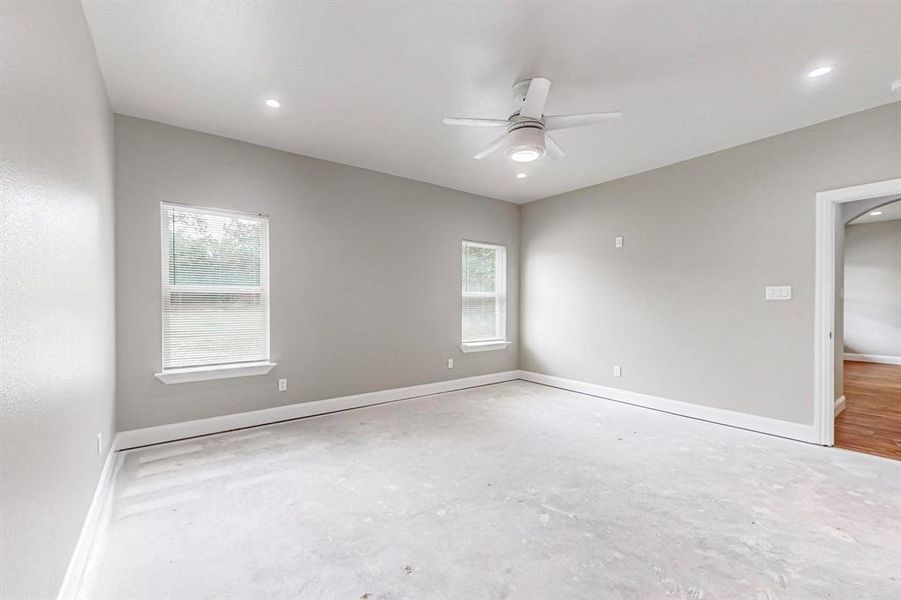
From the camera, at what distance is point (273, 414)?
3.85 meters

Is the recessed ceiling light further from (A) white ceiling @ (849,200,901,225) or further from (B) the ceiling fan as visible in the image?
(A) white ceiling @ (849,200,901,225)

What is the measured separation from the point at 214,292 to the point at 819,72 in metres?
4.97

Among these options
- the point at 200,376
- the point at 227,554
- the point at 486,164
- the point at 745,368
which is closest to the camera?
the point at 227,554

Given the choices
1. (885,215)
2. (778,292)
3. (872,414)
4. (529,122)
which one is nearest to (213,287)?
(529,122)

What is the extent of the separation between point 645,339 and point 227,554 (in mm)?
4370

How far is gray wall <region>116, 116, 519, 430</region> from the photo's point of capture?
3.25 meters

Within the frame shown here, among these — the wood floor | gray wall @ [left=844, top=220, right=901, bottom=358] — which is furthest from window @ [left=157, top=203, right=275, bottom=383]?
gray wall @ [left=844, top=220, right=901, bottom=358]

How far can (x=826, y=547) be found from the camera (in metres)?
1.94

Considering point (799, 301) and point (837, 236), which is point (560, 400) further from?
point (837, 236)

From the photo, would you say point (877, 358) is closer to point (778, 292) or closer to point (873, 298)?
point (873, 298)

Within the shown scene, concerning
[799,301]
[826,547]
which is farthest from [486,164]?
[826,547]

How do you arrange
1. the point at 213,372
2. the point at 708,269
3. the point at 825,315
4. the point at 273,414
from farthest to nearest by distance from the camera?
the point at 708,269
the point at 273,414
the point at 213,372
the point at 825,315

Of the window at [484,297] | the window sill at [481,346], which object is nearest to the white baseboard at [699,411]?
the window sill at [481,346]

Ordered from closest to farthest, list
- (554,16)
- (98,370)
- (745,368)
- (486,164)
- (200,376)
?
(554,16) < (98,370) < (200,376) < (745,368) < (486,164)
